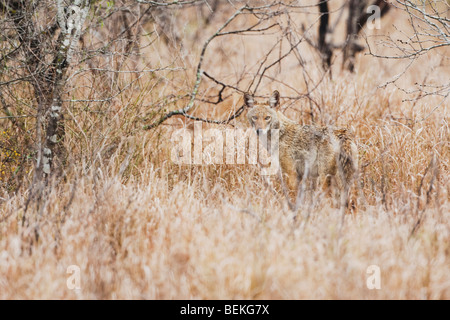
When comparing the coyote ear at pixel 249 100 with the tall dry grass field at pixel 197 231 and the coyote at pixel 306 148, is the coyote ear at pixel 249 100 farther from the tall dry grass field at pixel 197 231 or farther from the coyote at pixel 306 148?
the tall dry grass field at pixel 197 231

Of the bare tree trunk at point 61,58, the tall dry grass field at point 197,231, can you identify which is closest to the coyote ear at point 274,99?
the tall dry grass field at point 197,231

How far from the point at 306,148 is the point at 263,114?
63 centimetres

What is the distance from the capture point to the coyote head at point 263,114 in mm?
5664

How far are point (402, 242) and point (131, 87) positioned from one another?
11.9ft

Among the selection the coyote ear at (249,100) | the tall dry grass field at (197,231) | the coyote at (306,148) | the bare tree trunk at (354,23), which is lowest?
the tall dry grass field at (197,231)

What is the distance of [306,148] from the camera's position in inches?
219

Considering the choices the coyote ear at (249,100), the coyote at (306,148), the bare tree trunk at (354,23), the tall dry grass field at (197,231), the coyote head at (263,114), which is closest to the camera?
the tall dry grass field at (197,231)

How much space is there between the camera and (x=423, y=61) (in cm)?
1123

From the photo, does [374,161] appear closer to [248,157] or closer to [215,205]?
[248,157]

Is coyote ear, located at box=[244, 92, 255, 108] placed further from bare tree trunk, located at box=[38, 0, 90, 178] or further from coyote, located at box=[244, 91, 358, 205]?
bare tree trunk, located at box=[38, 0, 90, 178]

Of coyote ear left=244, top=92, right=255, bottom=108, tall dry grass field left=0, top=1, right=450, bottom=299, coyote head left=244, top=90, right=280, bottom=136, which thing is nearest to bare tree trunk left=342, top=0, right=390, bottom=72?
tall dry grass field left=0, top=1, right=450, bottom=299

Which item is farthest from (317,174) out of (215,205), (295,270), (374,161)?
(295,270)

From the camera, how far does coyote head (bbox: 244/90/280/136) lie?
5.66m

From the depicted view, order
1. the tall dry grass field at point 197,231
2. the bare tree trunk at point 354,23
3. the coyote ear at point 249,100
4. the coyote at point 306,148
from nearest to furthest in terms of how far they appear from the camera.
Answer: the tall dry grass field at point 197,231 → the coyote at point 306,148 → the coyote ear at point 249,100 → the bare tree trunk at point 354,23
